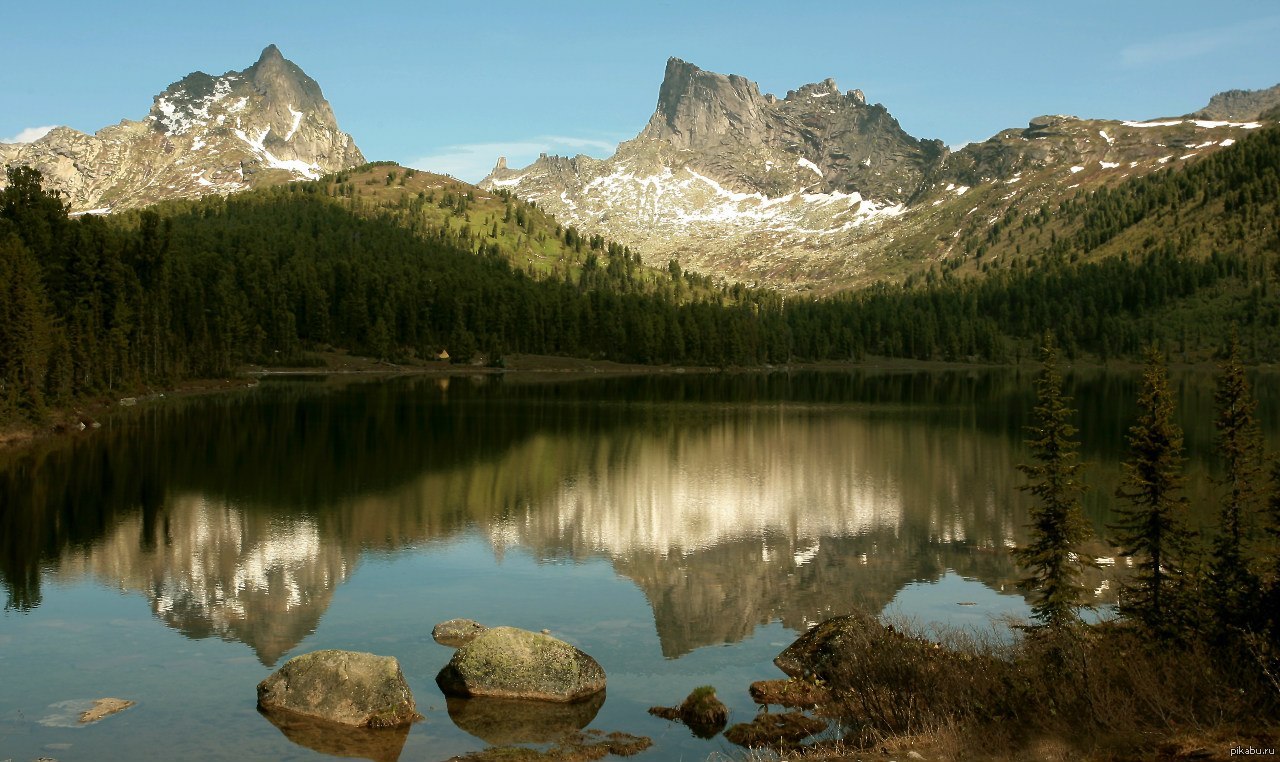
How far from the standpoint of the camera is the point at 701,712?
2425cm

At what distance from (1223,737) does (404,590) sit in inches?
1144

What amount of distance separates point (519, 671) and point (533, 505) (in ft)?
97.0

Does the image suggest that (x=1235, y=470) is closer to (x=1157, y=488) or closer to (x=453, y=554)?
(x=1157, y=488)

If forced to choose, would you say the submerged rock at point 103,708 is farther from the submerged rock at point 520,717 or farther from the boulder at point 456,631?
the boulder at point 456,631

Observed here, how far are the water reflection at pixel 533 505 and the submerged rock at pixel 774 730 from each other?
24.8ft

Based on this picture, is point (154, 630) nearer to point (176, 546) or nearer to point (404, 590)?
point (404, 590)

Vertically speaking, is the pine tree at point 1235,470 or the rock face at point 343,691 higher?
the pine tree at point 1235,470

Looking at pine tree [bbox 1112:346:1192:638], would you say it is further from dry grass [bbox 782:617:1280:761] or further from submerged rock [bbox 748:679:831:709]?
submerged rock [bbox 748:679:831:709]

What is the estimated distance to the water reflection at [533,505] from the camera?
37.2 meters

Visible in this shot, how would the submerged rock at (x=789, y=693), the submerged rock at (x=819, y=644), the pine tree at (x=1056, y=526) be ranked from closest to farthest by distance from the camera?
the submerged rock at (x=789, y=693)
the submerged rock at (x=819, y=644)
the pine tree at (x=1056, y=526)

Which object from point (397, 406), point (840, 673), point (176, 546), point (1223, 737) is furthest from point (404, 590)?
point (397, 406)

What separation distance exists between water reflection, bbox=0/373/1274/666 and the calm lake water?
0.24m

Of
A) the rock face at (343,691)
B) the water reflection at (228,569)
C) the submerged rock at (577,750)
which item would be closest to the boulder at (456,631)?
the water reflection at (228,569)

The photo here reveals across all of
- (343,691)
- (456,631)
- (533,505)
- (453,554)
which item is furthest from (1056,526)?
(533,505)
